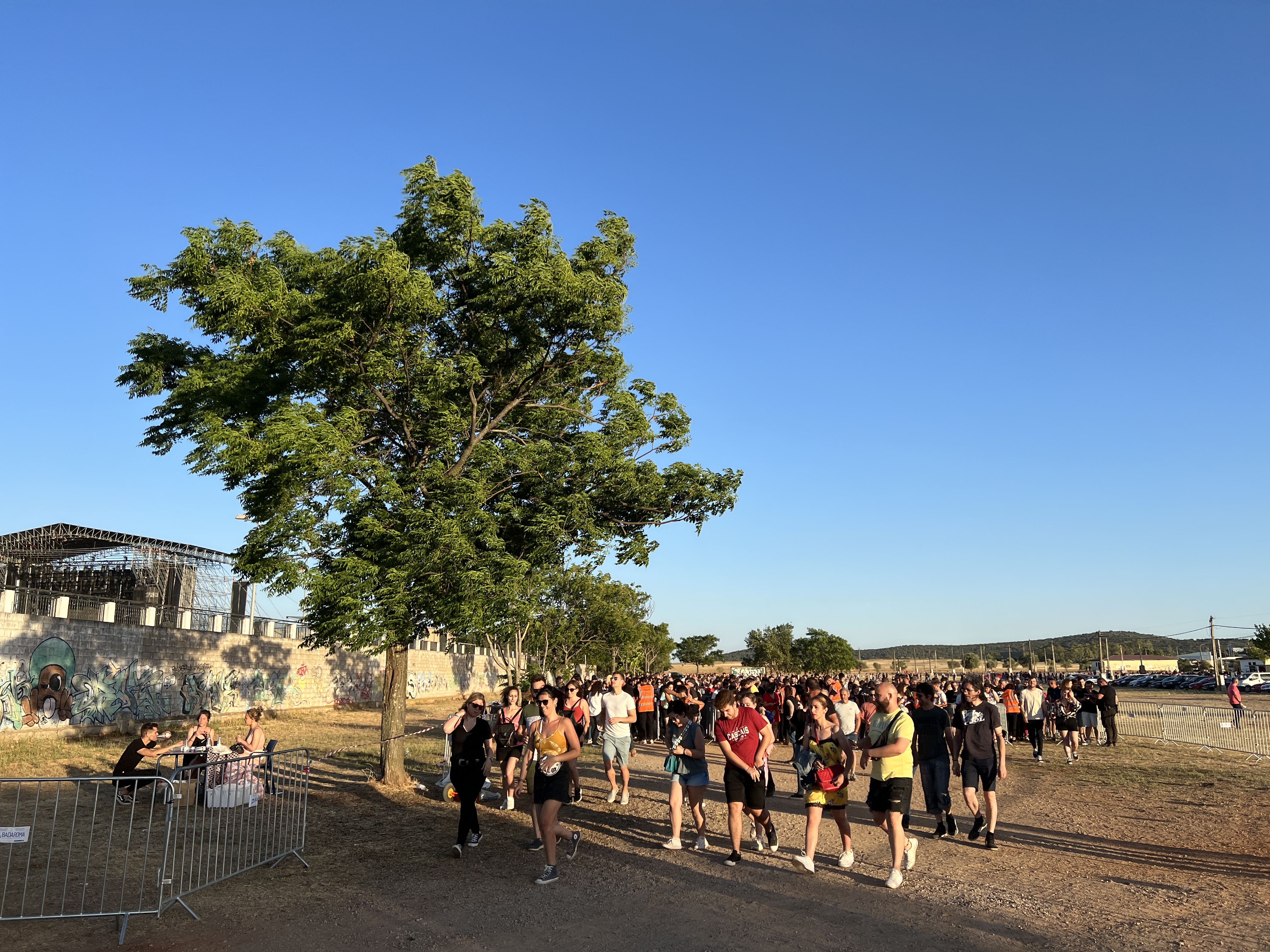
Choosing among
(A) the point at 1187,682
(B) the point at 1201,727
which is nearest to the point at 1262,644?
(A) the point at 1187,682

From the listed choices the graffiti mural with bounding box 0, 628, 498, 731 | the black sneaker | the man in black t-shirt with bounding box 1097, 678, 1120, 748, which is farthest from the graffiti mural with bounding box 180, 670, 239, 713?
the man in black t-shirt with bounding box 1097, 678, 1120, 748

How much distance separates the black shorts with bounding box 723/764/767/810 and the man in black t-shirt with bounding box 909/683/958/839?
1911mm

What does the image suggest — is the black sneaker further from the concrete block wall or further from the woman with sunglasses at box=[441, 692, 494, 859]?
the concrete block wall

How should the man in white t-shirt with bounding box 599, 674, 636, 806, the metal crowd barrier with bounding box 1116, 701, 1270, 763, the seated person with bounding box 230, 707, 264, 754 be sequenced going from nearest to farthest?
the seated person with bounding box 230, 707, 264, 754, the man in white t-shirt with bounding box 599, 674, 636, 806, the metal crowd barrier with bounding box 1116, 701, 1270, 763

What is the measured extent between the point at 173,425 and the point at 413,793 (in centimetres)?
709

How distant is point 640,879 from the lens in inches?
313

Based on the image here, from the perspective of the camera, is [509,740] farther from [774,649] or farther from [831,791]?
[774,649]

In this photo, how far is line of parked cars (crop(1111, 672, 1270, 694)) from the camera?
6059 cm

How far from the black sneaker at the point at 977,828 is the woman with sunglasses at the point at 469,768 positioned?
18.0 feet

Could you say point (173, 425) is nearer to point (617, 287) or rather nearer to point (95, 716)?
point (617, 287)

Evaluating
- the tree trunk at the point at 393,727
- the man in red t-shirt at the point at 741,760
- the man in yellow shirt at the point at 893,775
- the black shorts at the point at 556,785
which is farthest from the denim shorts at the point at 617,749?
the man in yellow shirt at the point at 893,775

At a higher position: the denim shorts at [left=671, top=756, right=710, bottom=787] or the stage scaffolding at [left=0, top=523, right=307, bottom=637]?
the stage scaffolding at [left=0, top=523, right=307, bottom=637]

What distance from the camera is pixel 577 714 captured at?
13.5 metres

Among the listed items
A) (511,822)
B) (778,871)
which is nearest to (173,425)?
(511,822)
